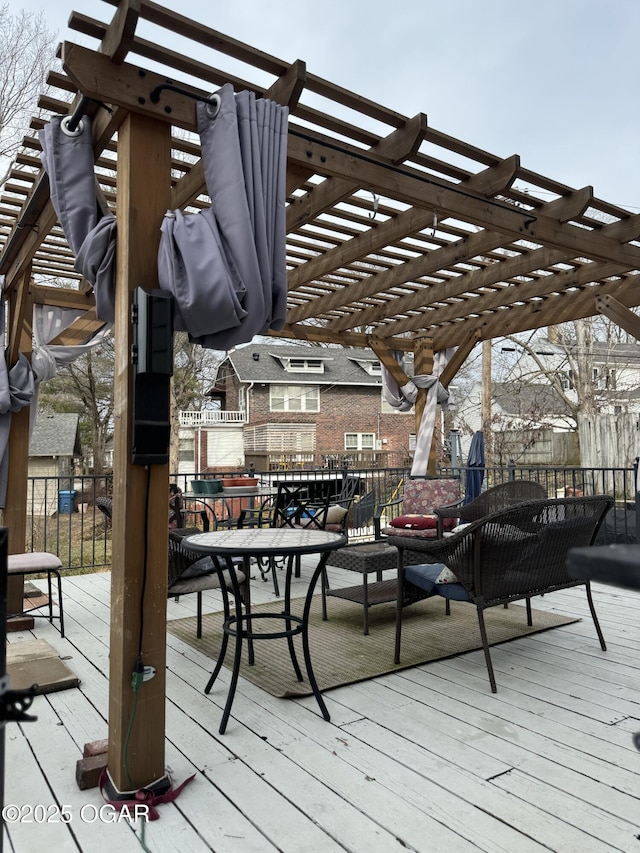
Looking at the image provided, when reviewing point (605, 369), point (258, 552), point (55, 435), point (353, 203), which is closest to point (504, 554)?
point (258, 552)

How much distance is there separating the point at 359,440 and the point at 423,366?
17.9m

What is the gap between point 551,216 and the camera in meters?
3.96

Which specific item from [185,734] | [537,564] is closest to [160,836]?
[185,734]

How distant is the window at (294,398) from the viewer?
24859mm

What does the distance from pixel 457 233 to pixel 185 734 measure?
12.1 feet

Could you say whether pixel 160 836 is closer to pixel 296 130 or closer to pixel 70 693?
pixel 70 693

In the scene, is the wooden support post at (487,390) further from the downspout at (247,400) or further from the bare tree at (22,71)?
the downspout at (247,400)

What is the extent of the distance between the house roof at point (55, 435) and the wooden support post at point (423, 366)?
17280 millimetres

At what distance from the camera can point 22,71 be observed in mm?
11258

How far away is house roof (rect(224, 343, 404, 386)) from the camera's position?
24734 millimetres

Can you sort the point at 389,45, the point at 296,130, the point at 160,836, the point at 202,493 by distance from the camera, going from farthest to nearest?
the point at 389,45 < the point at 202,493 < the point at 296,130 < the point at 160,836

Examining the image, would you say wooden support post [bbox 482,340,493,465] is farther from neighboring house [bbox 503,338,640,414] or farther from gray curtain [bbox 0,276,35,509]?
gray curtain [bbox 0,276,35,509]

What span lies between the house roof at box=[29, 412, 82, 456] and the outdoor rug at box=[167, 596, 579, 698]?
19509mm

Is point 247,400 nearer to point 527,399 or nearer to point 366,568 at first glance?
point 527,399
